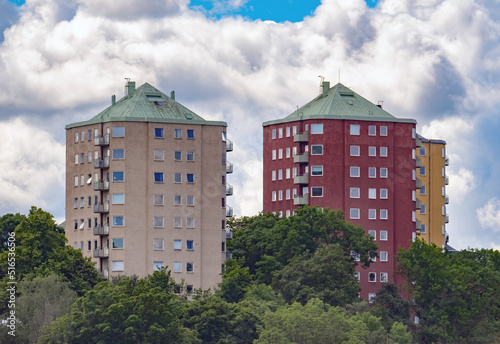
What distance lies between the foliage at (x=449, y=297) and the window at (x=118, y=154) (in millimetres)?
33967

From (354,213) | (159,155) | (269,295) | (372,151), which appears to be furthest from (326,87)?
(269,295)

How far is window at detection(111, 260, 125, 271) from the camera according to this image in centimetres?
16325

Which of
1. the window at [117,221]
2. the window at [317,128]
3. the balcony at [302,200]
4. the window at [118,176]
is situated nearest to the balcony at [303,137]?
the window at [317,128]

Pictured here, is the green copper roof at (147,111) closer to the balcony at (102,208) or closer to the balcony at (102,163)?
the balcony at (102,163)

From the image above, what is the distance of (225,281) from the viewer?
157625 mm

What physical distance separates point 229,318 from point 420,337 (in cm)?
2574

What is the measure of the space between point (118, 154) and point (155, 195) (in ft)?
20.7

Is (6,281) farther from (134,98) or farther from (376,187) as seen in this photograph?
(376,187)

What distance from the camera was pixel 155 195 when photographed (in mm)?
165125

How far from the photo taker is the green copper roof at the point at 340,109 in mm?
181250

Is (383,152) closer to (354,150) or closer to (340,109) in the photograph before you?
(354,150)

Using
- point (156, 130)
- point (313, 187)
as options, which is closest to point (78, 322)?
point (156, 130)

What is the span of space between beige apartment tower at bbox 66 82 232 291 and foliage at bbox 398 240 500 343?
2232 centimetres

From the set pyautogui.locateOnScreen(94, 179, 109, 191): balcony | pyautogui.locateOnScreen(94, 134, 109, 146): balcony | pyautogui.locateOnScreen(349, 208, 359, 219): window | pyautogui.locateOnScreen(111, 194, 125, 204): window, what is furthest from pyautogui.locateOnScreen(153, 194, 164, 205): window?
pyautogui.locateOnScreen(349, 208, 359, 219): window
